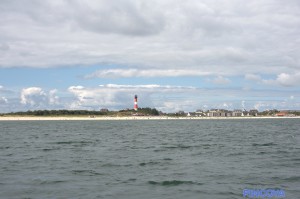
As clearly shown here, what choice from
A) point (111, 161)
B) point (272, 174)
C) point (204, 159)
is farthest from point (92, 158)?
point (272, 174)

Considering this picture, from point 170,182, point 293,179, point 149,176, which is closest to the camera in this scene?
point 170,182

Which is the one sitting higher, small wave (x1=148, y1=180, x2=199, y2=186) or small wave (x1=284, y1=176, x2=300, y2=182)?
small wave (x1=284, y1=176, x2=300, y2=182)

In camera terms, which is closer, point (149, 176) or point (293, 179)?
point (293, 179)

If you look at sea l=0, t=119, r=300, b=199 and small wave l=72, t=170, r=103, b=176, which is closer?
sea l=0, t=119, r=300, b=199

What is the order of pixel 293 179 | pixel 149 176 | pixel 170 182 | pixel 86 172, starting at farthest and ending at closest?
pixel 86 172 → pixel 149 176 → pixel 293 179 → pixel 170 182

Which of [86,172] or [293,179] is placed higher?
[293,179]

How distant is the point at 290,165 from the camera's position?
3331 centimetres

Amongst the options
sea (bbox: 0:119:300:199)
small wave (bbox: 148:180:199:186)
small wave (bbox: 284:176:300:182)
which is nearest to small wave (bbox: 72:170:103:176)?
sea (bbox: 0:119:300:199)

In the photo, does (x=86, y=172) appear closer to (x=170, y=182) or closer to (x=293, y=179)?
(x=170, y=182)

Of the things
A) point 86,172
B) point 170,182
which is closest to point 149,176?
point 170,182

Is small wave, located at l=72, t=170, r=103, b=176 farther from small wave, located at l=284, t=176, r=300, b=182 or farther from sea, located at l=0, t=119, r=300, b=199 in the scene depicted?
small wave, located at l=284, t=176, r=300, b=182

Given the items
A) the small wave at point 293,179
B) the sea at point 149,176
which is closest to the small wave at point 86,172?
the sea at point 149,176

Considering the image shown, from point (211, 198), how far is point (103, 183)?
743cm

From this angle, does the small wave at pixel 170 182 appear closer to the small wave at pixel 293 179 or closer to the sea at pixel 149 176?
the sea at pixel 149 176
